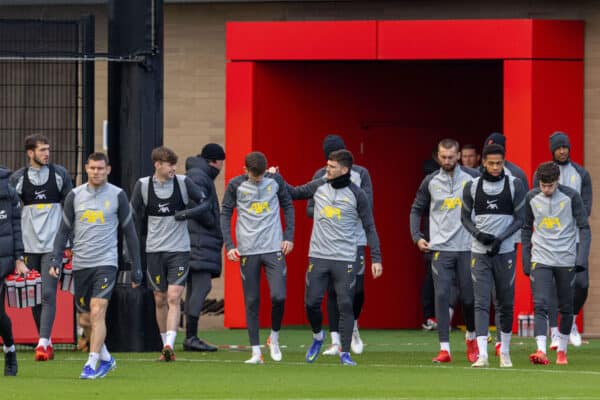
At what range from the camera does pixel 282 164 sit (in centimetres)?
2162

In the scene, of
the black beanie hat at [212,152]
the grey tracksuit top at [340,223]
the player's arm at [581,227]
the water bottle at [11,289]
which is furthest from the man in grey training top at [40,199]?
the player's arm at [581,227]

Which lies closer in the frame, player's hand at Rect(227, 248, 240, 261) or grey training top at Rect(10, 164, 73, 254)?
player's hand at Rect(227, 248, 240, 261)

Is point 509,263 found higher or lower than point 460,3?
lower

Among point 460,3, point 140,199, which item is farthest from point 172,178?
point 460,3

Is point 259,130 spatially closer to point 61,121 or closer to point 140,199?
point 61,121

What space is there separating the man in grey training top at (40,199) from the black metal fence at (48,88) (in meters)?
1.71

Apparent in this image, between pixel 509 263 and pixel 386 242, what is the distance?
706 cm

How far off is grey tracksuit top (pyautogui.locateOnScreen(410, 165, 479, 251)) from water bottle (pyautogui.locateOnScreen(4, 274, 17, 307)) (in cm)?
369

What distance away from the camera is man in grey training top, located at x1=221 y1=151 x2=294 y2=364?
51.7 feet

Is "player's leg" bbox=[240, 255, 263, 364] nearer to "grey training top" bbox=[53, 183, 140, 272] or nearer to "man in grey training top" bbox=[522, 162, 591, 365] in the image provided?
"grey training top" bbox=[53, 183, 140, 272]

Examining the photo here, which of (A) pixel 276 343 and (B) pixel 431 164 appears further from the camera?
(B) pixel 431 164

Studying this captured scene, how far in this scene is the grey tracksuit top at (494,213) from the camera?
49.9 feet

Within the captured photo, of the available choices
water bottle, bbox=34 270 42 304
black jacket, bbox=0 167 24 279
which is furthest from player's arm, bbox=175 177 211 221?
black jacket, bbox=0 167 24 279

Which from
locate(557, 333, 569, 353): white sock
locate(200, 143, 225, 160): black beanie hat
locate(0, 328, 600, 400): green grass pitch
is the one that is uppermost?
locate(200, 143, 225, 160): black beanie hat
